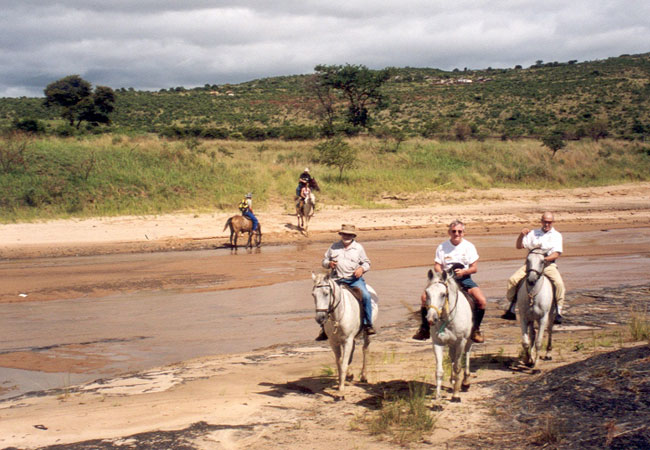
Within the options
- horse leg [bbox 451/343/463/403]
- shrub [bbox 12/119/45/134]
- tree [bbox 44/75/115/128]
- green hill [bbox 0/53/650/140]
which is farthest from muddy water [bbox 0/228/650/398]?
tree [bbox 44/75/115/128]

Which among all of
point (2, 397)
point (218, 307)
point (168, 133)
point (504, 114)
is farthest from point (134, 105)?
point (2, 397)

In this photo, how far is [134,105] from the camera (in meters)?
70.9

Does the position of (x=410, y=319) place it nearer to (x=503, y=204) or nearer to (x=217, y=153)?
(x=503, y=204)

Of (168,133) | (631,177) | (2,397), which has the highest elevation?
(168,133)

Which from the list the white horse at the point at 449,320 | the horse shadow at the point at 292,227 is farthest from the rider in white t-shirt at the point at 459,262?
the horse shadow at the point at 292,227

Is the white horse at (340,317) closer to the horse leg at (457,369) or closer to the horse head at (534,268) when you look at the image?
the horse leg at (457,369)

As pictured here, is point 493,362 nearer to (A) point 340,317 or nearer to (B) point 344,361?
(B) point 344,361

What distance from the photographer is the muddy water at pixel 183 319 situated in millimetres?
10500

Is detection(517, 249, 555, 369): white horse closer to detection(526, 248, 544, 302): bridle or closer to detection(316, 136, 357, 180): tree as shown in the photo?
detection(526, 248, 544, 302): bridle

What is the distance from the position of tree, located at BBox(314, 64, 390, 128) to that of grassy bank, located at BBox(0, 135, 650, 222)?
1647cm

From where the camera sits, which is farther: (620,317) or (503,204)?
(503,204)

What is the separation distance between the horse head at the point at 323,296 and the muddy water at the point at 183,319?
11.9 feet

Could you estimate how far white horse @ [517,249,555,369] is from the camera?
9.18 m

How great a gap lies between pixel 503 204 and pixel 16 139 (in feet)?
77.4
